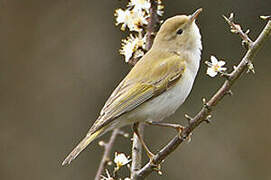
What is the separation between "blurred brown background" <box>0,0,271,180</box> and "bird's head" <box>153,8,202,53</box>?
2.14 meters

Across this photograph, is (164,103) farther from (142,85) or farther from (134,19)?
(134,19)

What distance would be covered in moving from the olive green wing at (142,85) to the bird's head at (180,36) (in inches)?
5.2

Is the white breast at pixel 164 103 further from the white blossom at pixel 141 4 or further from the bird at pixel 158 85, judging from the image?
the white blossom at pixel 141 4

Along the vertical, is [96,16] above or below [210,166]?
above

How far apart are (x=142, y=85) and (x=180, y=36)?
0.56 meters

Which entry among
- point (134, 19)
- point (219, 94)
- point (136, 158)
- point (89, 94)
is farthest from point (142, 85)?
point (89, 94)

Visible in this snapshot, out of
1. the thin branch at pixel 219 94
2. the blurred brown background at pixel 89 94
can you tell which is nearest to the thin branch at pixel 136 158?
the thin branch at pixel 219 94

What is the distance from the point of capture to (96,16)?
6.41 m

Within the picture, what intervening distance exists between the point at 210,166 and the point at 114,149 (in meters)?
1.17

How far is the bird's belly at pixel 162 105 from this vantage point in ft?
11.2

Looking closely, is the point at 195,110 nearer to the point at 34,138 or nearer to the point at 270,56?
the point at 270,56

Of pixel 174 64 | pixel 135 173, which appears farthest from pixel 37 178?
pixel 135 173

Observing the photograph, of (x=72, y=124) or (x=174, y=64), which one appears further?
(x=72, y=124)

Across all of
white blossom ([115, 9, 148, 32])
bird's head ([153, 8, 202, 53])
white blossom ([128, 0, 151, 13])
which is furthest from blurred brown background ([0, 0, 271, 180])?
white blossom ([128, 0, 151, 13])
